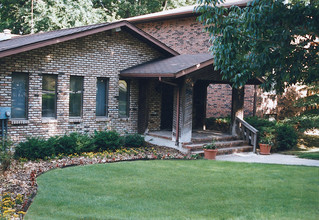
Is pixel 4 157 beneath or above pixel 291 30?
beneath

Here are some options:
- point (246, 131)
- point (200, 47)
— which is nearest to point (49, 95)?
point (246, 131)

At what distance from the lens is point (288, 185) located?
8789 mm

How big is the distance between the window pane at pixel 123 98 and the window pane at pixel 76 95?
75.0 inches

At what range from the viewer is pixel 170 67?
43.9 ft

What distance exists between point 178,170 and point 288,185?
302cm

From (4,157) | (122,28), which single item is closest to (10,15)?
(122,28)

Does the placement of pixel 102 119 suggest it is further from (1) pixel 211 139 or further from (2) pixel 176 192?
(2) pixel 176 192

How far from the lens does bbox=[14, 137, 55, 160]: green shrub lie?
11198 millimetres

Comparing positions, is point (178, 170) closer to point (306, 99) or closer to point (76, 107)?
point (76, 107)

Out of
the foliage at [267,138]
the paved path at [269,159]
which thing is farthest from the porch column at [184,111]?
the foliage at [267,138]

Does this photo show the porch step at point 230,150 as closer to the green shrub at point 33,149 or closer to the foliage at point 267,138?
the foliage at point 267,138

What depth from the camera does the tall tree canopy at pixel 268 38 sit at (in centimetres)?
723

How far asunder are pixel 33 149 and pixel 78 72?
11.3 ft

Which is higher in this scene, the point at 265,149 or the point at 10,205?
the point at 265,149
